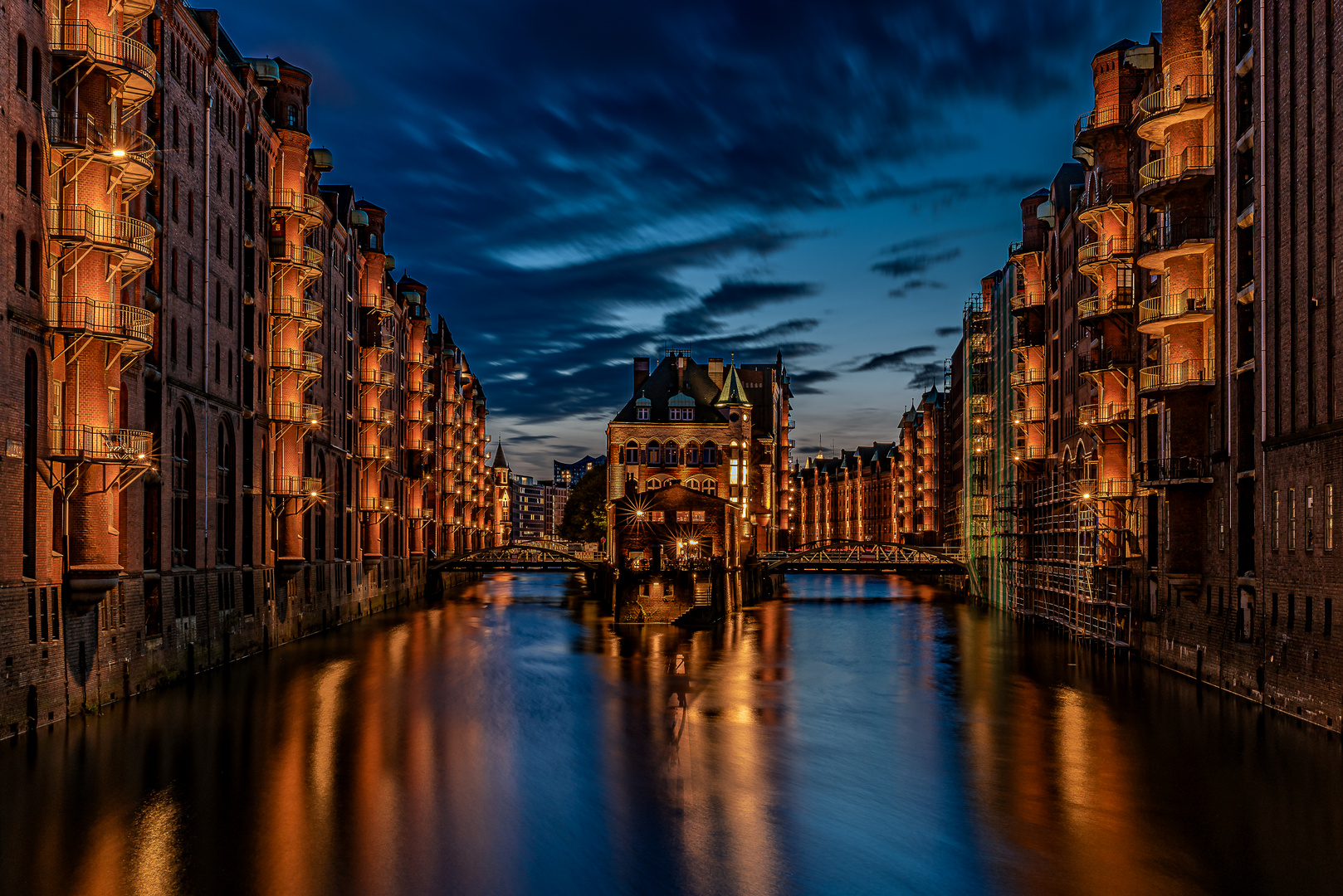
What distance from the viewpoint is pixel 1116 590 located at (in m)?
52.4

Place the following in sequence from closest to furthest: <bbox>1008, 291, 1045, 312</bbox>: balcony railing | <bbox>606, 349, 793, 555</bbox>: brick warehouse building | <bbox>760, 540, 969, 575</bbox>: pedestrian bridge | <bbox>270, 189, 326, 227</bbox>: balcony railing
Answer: <bbox>270, 189, 326, 227</bbox>: balcony railing, <bbox>1008, 291, 1045, 312</bbox>: balcony railing, <bbox>760, 540, 969, 575</bbox>: pedestrian bridge, <bbox>606, 349, 793, 555</bbox>: brick warehouse building

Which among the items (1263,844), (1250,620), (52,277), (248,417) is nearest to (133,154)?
(52,277)

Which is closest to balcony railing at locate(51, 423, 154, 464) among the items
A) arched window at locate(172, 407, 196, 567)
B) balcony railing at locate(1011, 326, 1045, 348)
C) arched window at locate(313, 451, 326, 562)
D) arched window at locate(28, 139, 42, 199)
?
arched window at locate(28, 139, 42, 199)

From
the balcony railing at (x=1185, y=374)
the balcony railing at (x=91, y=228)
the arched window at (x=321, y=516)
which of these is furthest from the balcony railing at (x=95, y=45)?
the balcony railing at (x=1185, y=374)

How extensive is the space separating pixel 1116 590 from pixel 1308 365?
20.8 meters

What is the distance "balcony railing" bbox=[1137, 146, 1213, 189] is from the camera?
41.9 metres

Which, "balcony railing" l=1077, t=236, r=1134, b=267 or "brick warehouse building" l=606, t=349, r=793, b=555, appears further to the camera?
"brick warehouse building" l=606, t=349, r=793, b=555

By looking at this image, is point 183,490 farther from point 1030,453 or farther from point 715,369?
point 715,369

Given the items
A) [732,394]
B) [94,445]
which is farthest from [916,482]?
[94,445]

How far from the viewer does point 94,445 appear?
3441cm

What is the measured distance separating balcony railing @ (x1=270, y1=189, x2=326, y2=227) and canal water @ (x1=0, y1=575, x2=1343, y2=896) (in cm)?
2140

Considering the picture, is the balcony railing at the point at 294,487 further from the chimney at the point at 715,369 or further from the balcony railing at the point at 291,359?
the chimney at the point at 715,369

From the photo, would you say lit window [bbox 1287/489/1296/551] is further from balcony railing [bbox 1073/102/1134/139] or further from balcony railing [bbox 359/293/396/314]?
balcony railing [bbox 359/293/396/314]

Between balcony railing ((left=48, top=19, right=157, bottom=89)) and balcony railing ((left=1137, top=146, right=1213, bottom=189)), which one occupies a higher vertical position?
balcony railing ((left=48, top=19, right=157, bottom=89))
